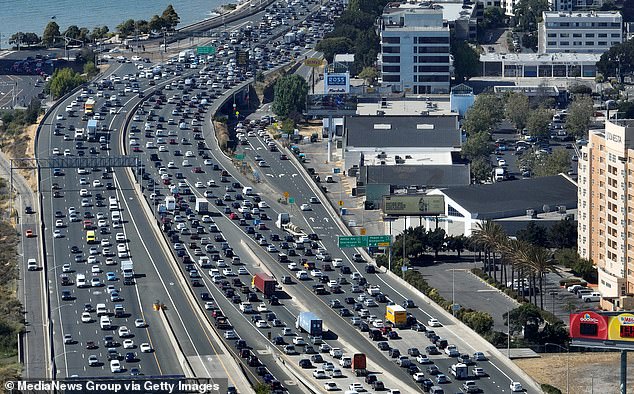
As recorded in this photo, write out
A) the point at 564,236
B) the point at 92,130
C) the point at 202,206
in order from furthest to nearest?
the point at 92,130, the point at 202,206, the point at 564,236

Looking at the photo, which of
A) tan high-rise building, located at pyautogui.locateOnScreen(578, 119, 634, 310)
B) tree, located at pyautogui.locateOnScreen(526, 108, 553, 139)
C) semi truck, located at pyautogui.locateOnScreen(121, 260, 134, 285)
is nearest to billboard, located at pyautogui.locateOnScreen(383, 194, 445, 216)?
tan high-rise building, located at pyautogui.locateOnScreen(578, 119, 634, 310)

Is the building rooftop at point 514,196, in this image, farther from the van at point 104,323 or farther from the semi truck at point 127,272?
the van at point 104,323

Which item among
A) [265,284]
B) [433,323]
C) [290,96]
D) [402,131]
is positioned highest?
[290,96]

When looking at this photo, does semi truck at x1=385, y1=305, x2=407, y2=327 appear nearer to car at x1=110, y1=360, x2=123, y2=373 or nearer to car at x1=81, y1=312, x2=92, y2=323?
car at x1=81, y1=312, x2=92, y2=323

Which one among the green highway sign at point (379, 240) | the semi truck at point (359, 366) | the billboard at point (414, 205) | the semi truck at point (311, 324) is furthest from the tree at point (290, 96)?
the semi truck at point (359, 366)

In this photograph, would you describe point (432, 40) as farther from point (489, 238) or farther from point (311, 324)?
point (311, 324)

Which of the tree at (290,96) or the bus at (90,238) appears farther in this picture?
the tree at (290,96)

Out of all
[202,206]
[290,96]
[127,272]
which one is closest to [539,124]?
[290,96]
